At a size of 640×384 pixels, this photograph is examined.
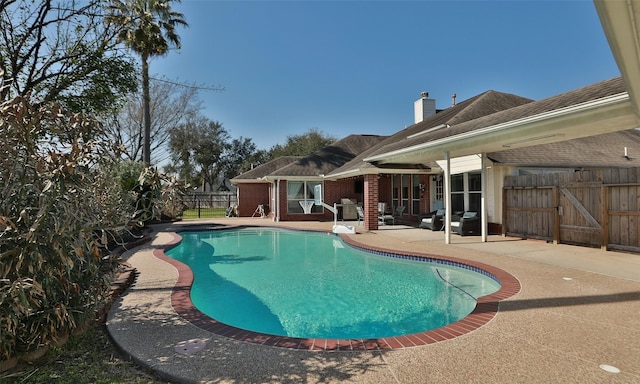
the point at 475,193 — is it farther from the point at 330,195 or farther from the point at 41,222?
the point at 41,222

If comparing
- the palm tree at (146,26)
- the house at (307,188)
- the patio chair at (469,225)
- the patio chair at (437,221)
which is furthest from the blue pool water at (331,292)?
the house at (307,188)

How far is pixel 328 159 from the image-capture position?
75.9ft

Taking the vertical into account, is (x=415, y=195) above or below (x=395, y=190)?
below

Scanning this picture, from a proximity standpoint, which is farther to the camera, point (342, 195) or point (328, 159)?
point (328, 159)

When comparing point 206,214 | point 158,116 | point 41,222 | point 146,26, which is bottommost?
point 206,214

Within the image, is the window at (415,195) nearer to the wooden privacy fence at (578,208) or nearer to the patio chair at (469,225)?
the patio chair at (469,225)

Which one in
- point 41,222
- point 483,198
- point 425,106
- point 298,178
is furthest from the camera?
point 425,106

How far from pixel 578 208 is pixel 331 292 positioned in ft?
25.1

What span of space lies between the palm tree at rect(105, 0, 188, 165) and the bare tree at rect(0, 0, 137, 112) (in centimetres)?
28

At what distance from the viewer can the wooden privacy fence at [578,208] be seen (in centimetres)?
852

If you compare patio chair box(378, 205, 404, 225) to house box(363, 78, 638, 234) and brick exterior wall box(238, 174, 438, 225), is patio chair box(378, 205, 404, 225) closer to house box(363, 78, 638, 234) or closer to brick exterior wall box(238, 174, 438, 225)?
brick exterior wall box(238, 174, 438, 225)

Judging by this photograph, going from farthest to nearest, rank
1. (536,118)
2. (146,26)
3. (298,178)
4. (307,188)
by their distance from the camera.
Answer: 1. (307,188)
2. (298,178)
3. (536,118)
4. (146,26)

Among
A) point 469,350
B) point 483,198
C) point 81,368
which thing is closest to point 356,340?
point 469,350

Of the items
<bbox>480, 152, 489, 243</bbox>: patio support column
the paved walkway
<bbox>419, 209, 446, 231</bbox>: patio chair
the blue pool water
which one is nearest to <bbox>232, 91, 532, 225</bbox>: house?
<bbox>419, 209, 446, 231</bbox>: patio chair
